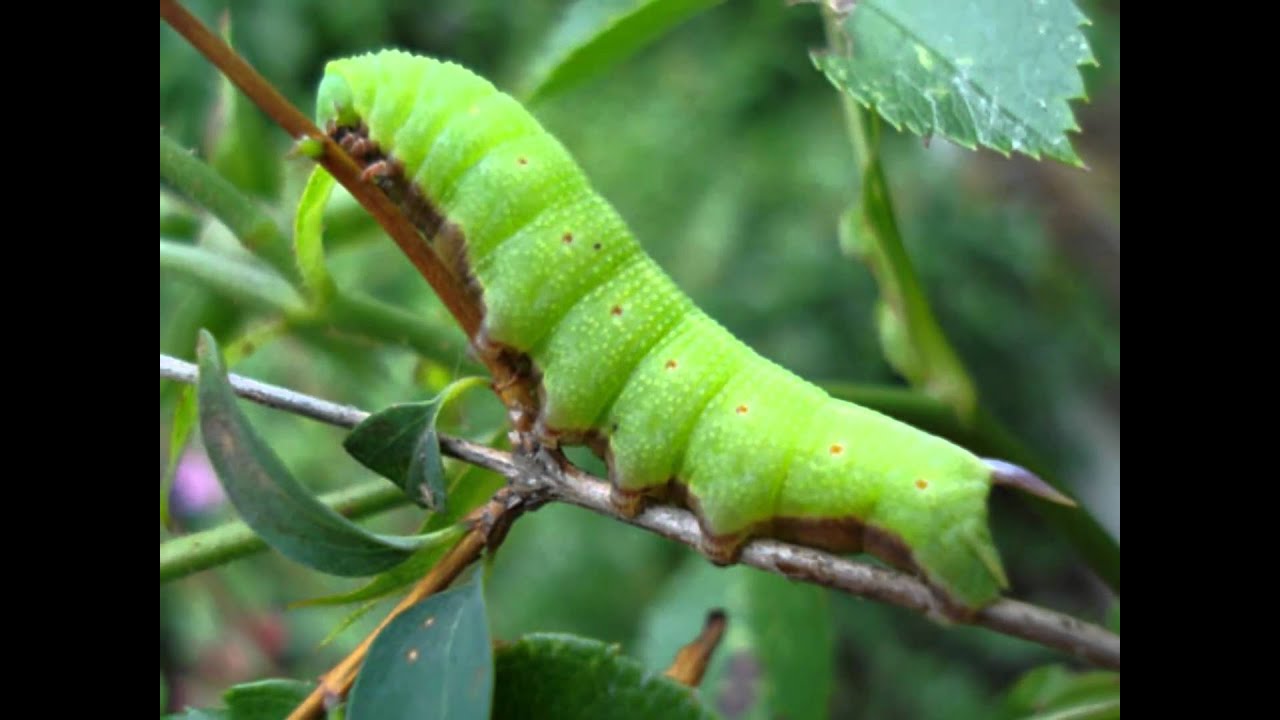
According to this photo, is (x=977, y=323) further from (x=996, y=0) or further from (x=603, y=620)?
(x=996, y=0)

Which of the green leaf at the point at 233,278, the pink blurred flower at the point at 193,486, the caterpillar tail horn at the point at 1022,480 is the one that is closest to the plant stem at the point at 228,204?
the green leaf at the point at 233,278

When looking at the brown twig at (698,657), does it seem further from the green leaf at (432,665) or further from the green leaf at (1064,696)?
the green leaf at (1064,696)

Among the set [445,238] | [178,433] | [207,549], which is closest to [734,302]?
[445,238]

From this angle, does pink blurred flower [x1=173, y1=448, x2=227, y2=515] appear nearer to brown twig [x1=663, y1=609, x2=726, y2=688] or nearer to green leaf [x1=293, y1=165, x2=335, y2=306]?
green leaf [x1=293, y1=165, x2=335, y2=306]

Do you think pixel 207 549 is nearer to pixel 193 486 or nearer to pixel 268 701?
pixel 268 701

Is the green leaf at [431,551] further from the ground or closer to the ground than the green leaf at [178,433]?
closer to the ground
